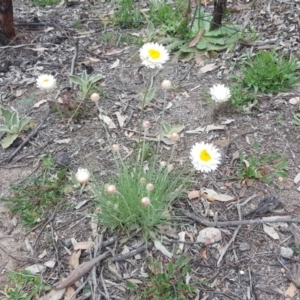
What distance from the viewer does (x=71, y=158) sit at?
103 inches

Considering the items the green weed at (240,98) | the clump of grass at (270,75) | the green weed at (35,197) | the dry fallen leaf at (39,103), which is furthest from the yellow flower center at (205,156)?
the dry fallen leaf at (39,103)

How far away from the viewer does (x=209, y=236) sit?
2150mm

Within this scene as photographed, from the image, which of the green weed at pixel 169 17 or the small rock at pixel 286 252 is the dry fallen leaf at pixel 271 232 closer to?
the small rock at pixel 286 252

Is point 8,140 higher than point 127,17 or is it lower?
lower

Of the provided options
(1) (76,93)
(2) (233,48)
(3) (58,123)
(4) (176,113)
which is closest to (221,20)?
(2) (233,48)

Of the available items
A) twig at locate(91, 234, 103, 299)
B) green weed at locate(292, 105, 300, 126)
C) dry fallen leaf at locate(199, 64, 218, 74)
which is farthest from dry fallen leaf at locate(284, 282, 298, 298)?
dry fallen leaf at locate(199, 64, 218, 74)

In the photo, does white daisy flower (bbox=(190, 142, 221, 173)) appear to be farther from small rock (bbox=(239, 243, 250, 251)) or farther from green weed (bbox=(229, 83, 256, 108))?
green weed (bbox=(229, 83, 256, 108))

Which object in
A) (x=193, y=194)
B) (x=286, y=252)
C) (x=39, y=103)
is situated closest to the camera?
(x=286, y=252)

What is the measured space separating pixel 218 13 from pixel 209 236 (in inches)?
73.9

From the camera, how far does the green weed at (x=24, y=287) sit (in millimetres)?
1978

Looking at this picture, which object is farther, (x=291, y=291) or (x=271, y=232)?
(x=271, y=232)

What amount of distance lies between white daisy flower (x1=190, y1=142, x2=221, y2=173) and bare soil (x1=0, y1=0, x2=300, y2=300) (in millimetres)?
482

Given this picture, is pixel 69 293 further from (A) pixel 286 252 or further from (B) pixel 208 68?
(B) pixel 208 68

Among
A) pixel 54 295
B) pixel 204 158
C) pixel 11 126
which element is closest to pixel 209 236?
pixel 204 158
